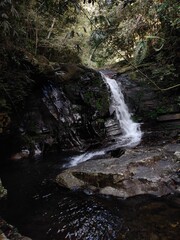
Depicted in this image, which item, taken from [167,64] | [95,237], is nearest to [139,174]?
[95,237]

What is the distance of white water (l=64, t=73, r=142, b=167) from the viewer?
286 inches

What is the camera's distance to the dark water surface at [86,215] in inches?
135

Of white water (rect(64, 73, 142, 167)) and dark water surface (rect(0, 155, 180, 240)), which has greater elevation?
white water (rect(64, 73, 142, 167))

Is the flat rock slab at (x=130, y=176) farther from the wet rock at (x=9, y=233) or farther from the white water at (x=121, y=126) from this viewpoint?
the wet rock at (x=9, y=233)

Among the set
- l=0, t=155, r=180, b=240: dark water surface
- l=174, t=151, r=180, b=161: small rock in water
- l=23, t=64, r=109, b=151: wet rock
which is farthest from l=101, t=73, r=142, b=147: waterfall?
l=0, t=155, r=180, b=240: dark water surface

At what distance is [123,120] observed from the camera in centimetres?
949

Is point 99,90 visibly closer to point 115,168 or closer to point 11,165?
point 11,165

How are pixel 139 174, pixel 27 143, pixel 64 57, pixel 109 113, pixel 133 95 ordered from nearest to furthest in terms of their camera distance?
pixel 139 174
pixel 27 143
pixel 109 113
pixel 133 95
pixel 64 57

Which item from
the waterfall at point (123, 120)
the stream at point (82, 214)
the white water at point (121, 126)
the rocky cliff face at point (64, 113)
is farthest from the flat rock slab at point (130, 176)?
the rocky cliff face at point (64, 113)

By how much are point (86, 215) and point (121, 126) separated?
17.9 ft

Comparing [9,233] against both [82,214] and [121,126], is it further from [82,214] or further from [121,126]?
[121,126]

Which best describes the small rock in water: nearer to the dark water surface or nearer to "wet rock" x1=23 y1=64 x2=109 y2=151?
the dark water surface

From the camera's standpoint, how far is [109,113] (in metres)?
9.13

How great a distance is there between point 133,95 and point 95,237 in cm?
785
